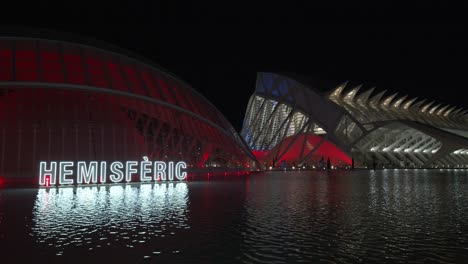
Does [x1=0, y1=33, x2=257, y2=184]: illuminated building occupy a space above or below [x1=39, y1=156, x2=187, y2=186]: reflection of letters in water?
above

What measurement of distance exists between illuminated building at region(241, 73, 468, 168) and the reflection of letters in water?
136 ft

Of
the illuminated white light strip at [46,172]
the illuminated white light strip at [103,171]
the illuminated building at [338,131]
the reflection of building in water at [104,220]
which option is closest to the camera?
the reflection of building in water at [104,220]

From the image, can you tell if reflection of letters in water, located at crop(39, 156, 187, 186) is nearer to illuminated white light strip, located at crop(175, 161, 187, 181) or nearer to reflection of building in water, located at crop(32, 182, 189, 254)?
illuminated white light strip, located at crop(175, 161, 187, 181)

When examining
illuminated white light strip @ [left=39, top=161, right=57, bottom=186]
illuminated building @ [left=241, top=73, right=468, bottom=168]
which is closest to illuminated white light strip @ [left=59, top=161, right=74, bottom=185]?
illuminated white light strip @ [left=39, top=161, right=57, bottom=186]

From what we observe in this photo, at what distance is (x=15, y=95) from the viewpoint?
3167 cm

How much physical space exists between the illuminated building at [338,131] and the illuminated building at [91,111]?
114ft

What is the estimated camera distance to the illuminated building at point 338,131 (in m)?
68.6

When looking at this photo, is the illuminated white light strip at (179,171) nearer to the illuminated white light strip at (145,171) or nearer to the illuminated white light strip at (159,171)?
the illuminated white light strip at (159,171)

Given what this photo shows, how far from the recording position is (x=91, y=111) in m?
33.0

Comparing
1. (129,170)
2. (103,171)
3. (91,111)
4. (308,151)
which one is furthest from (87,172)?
(308,151)

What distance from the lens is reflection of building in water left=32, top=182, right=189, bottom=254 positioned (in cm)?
934

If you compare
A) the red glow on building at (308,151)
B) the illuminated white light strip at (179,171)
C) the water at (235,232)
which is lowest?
the water at (235,232)

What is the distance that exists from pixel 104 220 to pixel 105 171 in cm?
1491

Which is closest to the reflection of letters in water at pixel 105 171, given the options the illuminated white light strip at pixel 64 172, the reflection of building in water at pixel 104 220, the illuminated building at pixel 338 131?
the illuminated white light strip at pixel 64 172
